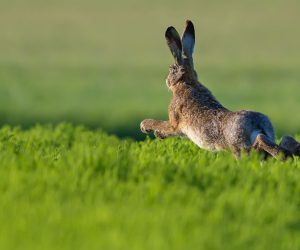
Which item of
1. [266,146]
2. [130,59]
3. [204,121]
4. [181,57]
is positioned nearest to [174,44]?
[181,57]

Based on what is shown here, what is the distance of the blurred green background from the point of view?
92.0 feet

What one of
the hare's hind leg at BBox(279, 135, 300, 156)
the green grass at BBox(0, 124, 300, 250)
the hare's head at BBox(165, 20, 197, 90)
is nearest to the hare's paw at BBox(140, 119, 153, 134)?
the hare's head at BBox(165, 20, 197, 90)

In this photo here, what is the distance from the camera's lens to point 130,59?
51.3 meters

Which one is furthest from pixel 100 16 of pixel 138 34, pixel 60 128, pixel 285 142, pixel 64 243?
pixel 64 243

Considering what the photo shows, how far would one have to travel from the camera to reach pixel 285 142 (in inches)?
363

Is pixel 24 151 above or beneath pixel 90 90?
beneath

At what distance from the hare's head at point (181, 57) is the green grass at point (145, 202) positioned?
1.90 metres

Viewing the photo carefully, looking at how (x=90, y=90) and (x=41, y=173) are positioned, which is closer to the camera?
(x=41, y=173)

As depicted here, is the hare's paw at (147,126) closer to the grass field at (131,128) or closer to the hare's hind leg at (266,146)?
the grass field at (131,128)

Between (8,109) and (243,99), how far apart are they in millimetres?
8951

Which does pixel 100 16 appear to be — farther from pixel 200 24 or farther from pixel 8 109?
pixel 8 109

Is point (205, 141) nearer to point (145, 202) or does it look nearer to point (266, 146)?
point (266, 146)

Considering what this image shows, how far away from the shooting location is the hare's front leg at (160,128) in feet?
32.1

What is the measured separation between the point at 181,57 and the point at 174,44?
0.16 m
